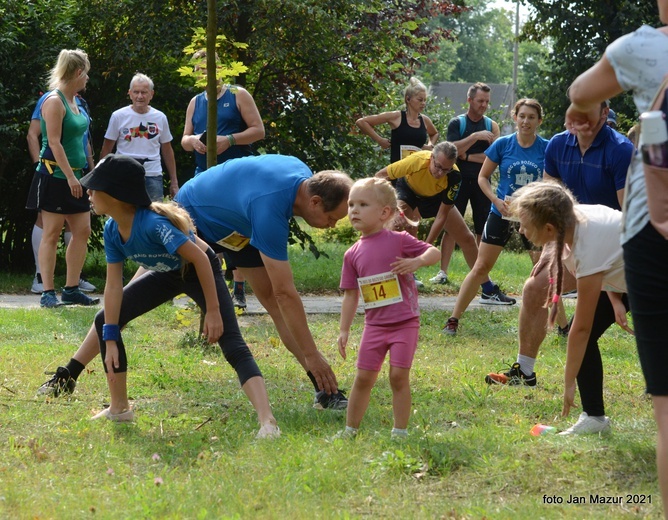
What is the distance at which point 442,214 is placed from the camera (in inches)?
413

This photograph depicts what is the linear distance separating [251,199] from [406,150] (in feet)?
18.1

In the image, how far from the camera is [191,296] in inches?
216

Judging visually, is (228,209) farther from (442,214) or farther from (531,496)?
(442,214)

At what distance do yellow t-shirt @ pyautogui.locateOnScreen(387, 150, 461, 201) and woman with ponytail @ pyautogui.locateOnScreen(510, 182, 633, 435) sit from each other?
4.58m

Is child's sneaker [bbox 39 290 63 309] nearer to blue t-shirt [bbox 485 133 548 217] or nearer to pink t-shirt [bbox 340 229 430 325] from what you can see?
blue t-shirt [bbox 485 133 548 217]

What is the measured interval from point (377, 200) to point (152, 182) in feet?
17.8

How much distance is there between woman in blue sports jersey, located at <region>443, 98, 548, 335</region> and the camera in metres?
8.26

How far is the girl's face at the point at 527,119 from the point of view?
8391 mm

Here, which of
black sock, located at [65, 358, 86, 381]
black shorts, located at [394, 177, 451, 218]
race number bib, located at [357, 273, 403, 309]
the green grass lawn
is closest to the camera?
the green grass lawn

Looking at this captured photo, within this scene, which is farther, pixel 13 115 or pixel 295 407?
pixel 13 115

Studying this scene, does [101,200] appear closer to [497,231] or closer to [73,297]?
[497,231]

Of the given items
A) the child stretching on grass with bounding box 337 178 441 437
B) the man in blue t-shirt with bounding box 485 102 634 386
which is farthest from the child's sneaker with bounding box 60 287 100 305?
the child stretching on grass with bounding box 337 178 441 437

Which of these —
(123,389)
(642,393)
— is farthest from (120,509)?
(642,393)

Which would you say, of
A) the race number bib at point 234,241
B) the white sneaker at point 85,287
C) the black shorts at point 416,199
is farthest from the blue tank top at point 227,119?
the race number bib at point 234,241
